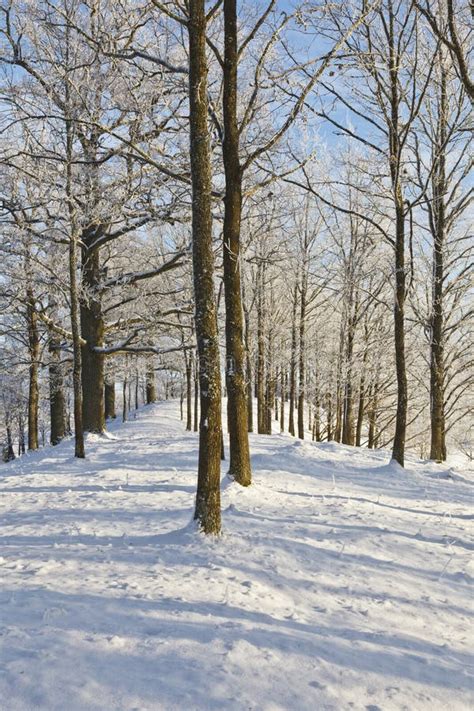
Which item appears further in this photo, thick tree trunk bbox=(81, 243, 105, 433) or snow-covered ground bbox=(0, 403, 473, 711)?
thick tree trunk bbox=(81, 243, 105, 433)

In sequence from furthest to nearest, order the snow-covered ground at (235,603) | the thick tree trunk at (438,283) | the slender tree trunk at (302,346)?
the slender tree trunk at (302,346) < the thick tree trunk at (438,283) < the snow-covered ground at (235,603)

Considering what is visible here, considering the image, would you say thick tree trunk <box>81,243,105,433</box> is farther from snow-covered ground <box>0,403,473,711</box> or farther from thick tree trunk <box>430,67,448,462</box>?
thick tree trunk <box>430,67,448,462</box>

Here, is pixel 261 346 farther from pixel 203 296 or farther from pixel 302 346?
pixel 203 296

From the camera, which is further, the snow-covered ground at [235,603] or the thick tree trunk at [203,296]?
the thick tree trunk at [203,296]

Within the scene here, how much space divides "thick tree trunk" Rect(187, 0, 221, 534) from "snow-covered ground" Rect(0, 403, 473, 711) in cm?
47

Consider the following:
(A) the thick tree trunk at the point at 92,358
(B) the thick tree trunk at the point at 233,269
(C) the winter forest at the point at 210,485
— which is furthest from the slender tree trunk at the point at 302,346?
(B) the thick tree trunk at the point at 233,269

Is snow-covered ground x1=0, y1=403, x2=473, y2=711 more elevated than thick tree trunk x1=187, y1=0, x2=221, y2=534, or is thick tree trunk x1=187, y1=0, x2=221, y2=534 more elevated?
thick tree trunk x1=187, y1=0, x2=221, y2=534

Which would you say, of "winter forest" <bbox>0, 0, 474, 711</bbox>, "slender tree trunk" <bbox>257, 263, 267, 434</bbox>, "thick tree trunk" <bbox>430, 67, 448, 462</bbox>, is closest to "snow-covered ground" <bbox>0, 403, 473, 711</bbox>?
"winter forest" <bbox>0, 0, 474, 711</bbox>

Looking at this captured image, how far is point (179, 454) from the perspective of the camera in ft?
35.4

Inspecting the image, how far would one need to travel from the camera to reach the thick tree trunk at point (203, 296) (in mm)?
4957

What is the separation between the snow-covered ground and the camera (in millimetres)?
2619

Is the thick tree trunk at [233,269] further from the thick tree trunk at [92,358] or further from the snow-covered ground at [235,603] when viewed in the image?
the thick tree trunk at [92,358]

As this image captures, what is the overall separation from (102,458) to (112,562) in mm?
6685

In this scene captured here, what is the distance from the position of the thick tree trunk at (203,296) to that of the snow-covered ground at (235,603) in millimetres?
468
